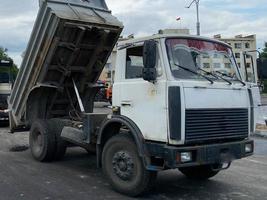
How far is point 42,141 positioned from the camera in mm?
9477

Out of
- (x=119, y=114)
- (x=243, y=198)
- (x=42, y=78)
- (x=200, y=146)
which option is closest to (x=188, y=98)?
(x=200, y=146)

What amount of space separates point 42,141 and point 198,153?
4.26 metres

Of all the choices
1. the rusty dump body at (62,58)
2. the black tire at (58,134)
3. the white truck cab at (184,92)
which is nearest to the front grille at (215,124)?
the white truck cab at (184,92)

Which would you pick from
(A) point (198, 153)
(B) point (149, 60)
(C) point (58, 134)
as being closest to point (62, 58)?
(C) point (58, 134)

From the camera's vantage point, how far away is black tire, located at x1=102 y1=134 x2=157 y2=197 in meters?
6.63

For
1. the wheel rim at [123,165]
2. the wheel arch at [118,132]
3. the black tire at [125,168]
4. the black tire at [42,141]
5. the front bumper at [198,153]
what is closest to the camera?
the front bumper at [198,153]

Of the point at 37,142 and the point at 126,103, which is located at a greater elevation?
the point at 126,103

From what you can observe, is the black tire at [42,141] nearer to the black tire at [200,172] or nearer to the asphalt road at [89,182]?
the asphalt road at [89,182]

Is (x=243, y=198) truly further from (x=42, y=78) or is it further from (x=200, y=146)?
(x=42, y=78)

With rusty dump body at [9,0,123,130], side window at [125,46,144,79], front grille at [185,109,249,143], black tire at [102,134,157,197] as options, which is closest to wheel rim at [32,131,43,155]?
rusty dump body at [9,0,123,130]

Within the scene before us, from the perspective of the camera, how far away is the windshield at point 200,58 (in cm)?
655

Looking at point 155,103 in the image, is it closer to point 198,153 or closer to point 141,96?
point 141,96

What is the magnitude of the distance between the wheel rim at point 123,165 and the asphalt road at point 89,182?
1.03 feet

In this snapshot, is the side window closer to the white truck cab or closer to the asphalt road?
the white truck cab
